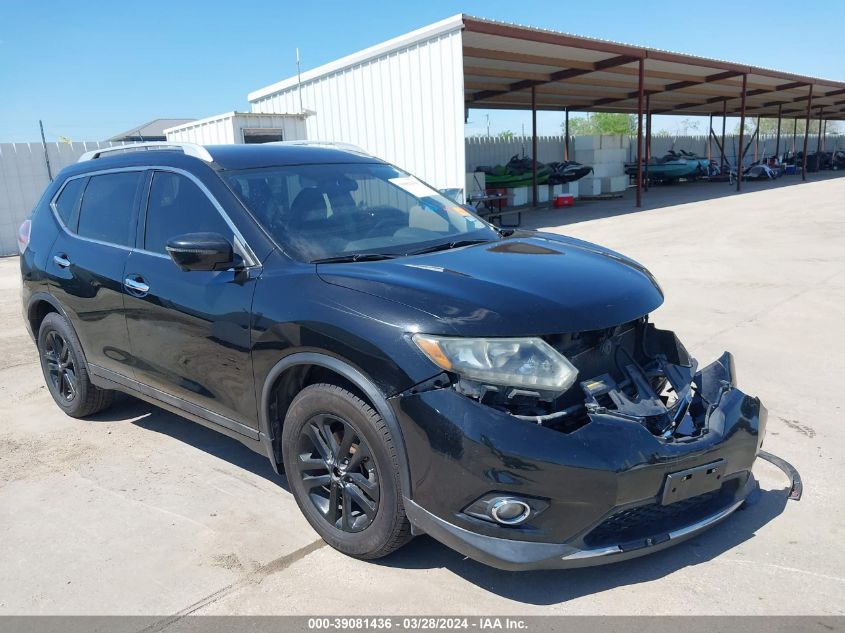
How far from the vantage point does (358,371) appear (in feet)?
8.82

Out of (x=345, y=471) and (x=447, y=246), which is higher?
(x=447, y=246)

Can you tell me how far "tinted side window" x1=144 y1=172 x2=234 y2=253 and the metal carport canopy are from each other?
10.7 meters

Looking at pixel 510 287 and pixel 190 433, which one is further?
pixel 190 433

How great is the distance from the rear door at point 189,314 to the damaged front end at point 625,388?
1.26 m

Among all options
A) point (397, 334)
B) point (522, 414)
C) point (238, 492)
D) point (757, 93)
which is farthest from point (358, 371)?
point (757, 93)

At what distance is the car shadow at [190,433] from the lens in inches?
158

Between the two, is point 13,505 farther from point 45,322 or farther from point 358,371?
point 358,371

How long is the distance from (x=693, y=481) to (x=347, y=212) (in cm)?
216

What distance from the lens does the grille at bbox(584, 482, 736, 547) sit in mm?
2527

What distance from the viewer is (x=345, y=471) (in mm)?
2859

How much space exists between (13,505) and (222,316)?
1691mm

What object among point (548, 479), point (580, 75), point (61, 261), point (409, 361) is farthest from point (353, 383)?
point (580, 75)

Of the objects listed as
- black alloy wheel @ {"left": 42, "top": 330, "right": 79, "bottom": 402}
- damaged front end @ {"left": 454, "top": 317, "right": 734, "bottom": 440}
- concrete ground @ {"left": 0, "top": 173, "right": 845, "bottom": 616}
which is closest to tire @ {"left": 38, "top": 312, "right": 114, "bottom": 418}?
black alloy wheel @ {"left": 42, "top": 330, "right": 79, "bottom": 402}

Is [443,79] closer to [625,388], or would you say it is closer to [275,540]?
[625,388]
